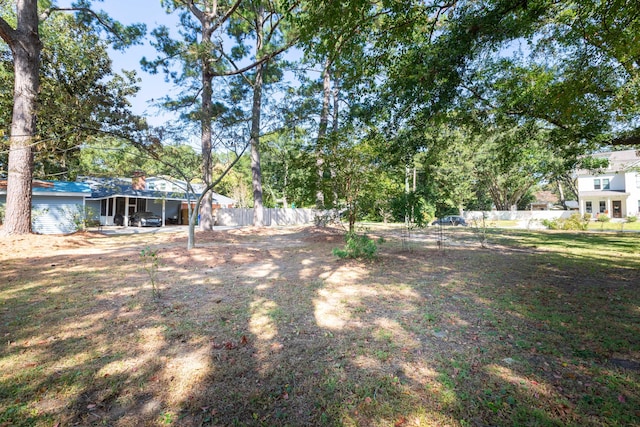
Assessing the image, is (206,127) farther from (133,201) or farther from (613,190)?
(613,190)

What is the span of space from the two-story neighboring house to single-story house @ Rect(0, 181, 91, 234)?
40.7 metres

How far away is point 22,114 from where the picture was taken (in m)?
10.1

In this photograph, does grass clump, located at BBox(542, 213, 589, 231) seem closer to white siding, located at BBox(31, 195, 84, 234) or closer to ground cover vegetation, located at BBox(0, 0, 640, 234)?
ground cover vegetation, located at BBox(0, 0, 640, 234)

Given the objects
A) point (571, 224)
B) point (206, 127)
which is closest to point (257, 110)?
point (206, 127)

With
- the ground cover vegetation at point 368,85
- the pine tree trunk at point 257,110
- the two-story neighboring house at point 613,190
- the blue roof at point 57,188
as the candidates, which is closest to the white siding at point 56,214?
the blue roof at point 57,188

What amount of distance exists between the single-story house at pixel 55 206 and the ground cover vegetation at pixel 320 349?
40.8 feet

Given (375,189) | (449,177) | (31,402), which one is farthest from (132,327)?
(449,177)

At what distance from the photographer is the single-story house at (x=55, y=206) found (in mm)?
15188

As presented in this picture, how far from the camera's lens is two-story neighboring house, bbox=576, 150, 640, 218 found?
27125mm

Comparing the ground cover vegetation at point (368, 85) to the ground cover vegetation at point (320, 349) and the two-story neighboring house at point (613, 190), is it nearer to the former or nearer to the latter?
the ground cover vegetation at point (320, 349)

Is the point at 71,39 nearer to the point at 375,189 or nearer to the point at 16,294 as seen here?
the point at 16,294

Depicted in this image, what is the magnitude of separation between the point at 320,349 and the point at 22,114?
13738 millimetres

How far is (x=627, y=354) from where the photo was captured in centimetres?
278

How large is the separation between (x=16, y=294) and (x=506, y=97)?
35.1 feet
